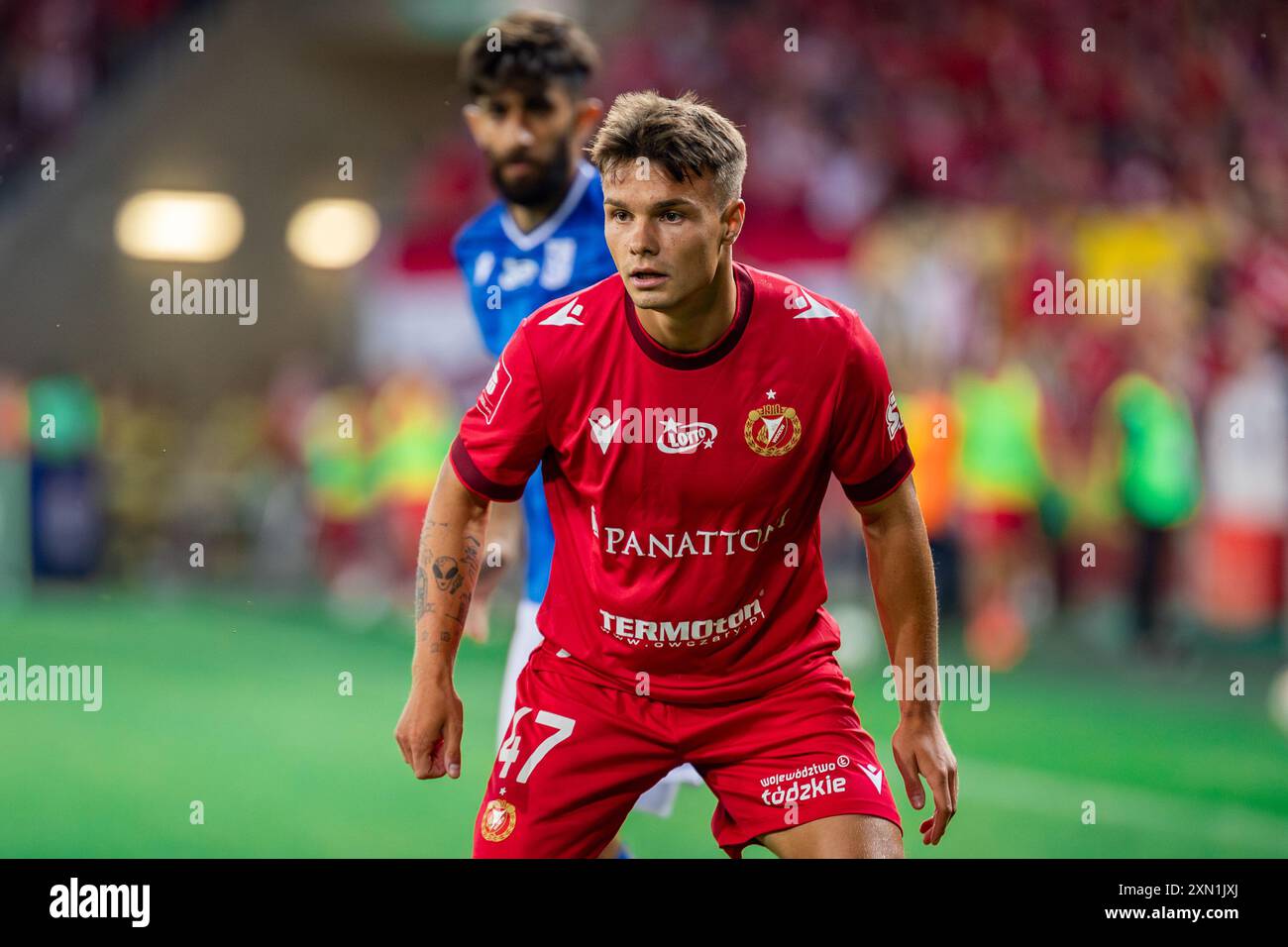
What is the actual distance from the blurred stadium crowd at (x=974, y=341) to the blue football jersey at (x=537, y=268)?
6971 millimetres

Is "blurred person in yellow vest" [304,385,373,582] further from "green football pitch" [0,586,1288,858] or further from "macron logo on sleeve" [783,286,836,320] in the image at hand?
"macron logo on sleeve" [783,286,836,320]

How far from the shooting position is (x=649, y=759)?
3645 millimetres

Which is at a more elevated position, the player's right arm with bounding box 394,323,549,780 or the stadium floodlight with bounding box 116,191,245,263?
the stadium floodlight with bounding box 116,191,245,263

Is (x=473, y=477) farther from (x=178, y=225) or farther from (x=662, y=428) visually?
(x=178, y=225)

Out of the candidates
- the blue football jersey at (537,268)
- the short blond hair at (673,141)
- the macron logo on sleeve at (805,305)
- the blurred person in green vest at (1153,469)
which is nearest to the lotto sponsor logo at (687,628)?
the macron logo on sleeve at (805,305)

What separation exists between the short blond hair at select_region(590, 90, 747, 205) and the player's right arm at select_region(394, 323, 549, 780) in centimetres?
48

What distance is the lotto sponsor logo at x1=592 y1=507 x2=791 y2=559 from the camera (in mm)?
3568

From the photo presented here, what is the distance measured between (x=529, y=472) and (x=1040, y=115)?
13361 mm

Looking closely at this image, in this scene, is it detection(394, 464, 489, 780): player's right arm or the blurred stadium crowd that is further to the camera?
the blurred stadium crowd

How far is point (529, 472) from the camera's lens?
3631 mm

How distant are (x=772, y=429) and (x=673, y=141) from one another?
669 millimetres

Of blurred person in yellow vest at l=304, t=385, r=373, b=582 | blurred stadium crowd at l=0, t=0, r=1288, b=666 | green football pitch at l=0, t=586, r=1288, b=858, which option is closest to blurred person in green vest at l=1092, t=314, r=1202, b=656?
blurred stadium crowd at l=0, t=0, r=1288, b=666

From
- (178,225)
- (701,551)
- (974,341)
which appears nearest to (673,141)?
(701,551)

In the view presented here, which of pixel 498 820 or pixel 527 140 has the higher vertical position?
pixel 527 140
